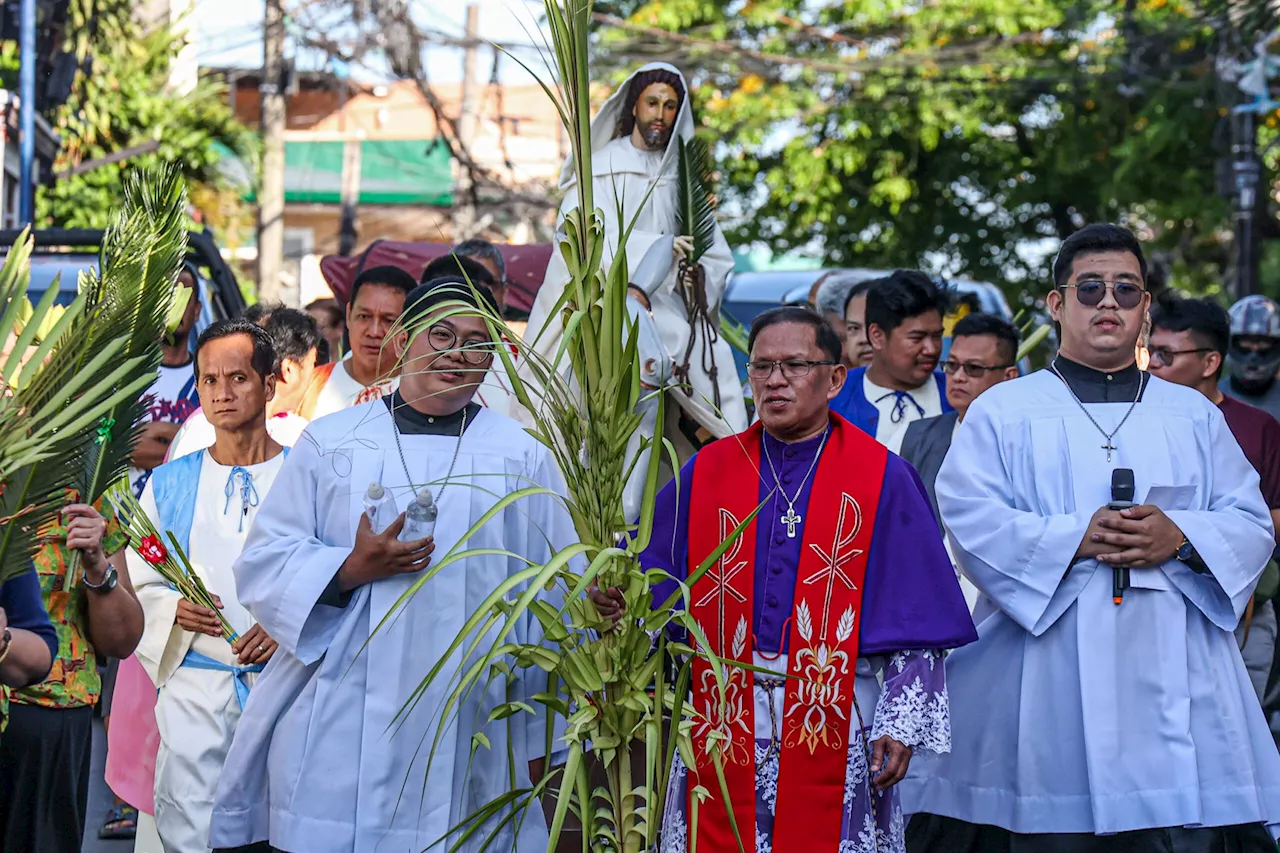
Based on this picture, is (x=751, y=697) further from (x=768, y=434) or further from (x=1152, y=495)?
(x=1152, y=495)

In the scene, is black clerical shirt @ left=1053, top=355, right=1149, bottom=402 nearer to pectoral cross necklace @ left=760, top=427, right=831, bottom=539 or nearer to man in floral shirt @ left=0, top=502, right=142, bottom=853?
pectoral cross necklace @ left=760, top=427, right=831, bottom=539

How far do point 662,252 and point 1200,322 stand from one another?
2096mm

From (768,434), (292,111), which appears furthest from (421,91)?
(292,111)

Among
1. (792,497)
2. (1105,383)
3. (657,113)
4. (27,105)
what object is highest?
(27,105)

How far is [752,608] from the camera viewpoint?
461cm

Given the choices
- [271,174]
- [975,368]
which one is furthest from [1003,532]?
[271,174]

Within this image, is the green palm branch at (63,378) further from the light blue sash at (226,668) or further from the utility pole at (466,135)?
the utility pole at (466,135)

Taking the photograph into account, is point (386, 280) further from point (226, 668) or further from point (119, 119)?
point (119, 119)

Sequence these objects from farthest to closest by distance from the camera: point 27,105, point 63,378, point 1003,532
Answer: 1. point 27,105
2. point 1003,532
3. point 63,378

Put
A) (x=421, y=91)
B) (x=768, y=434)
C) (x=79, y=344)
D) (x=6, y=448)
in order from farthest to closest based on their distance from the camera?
1. (x=421, y=91)
2. (x=768, y=434)
3. (x=79, y=344)
4. (x=6, y=448)

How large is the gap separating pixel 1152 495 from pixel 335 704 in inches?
88.4

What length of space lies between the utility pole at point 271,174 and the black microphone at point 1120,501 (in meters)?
15.6

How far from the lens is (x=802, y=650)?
4543 mm

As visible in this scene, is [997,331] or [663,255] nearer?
[997,331]
